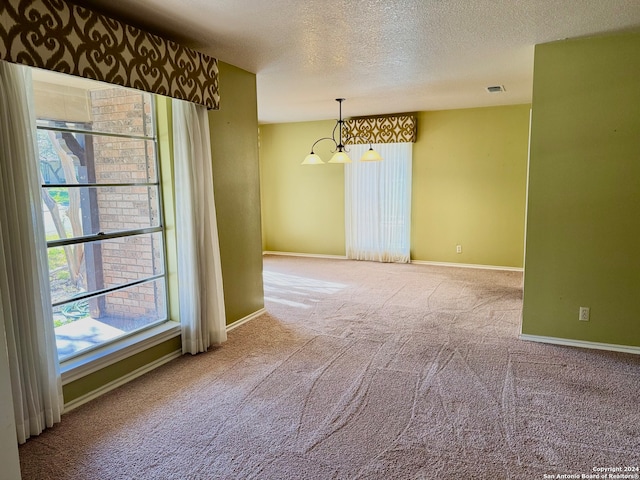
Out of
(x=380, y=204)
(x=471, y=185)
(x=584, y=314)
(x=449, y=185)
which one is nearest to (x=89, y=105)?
(x=584, y=314)

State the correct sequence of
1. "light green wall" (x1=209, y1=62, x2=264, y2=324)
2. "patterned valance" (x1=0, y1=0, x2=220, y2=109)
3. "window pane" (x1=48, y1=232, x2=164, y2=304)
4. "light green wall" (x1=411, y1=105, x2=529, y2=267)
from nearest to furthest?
"patterned valance" (x1=0, y1=0, x2=220, y2=109) < "window pane" (x1=48, y1=232, x2=164, y2=304) < "light green wall" (x1=209, y1=62, x2=264, y2=324) < "light green wall" (x1=411, y1=105, x2=529, y2=267)

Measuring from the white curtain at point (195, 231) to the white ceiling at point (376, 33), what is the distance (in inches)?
27.0

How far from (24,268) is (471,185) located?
6.20m

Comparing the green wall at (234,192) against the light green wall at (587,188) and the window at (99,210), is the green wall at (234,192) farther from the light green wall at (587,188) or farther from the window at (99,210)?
the light green wall at (587,188)

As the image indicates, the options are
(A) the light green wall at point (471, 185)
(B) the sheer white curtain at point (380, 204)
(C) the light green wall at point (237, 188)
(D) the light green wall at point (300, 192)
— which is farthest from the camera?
(D) the light green wall at point (300, 192)

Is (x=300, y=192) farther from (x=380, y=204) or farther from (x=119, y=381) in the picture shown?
(x=119, y=381)

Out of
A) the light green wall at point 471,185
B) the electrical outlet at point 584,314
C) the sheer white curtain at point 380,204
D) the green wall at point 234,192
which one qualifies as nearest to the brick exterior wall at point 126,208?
the green wall at point 234,192

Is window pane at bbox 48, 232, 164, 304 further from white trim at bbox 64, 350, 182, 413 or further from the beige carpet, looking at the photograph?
the beige carpet

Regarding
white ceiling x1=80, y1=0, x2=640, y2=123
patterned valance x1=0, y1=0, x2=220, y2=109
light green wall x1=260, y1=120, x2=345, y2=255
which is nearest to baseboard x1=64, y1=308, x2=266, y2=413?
patterned valance x1=0, y1=0, x2=220, y2=109

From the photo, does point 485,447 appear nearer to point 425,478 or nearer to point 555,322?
point 425,478

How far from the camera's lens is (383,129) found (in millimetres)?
7121

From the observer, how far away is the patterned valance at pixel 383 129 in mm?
6988

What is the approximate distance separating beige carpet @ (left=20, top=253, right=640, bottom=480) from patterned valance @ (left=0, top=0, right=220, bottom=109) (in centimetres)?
212

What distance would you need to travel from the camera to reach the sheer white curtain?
7305 millimetres
